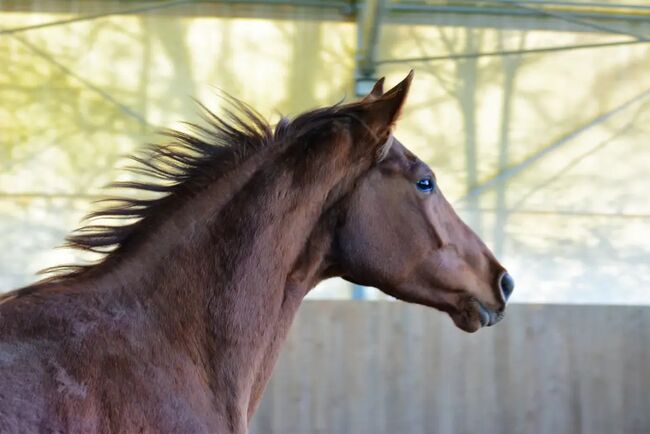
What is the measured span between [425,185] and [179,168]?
28.4 inches

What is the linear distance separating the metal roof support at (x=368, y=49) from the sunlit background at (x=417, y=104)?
1.69 ft

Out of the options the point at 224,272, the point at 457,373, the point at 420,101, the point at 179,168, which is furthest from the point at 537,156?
the point at 224,272

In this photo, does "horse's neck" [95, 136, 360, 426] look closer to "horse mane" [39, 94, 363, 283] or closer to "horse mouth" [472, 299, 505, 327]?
"horse mane" [39, 94, 363, 283]

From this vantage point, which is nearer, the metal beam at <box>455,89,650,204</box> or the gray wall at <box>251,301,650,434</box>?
the gray wall at <box>251,301,650,434</box>

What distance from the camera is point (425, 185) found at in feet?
7.64

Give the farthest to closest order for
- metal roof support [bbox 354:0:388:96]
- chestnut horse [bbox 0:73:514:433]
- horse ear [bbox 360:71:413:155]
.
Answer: metal roof support [bbox 354:0:388:96] < horse ear [bbox 360:71:413:155] < chestnut horse [bbox 0:73:514:433]

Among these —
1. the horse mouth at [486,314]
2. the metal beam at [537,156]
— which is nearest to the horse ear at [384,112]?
the horse mouth at [486,314]

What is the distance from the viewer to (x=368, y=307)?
6.46 metres

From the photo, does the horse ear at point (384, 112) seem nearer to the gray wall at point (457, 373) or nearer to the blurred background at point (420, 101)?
the gray wall at point (457, 373)

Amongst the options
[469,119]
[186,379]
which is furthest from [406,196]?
[469,119]

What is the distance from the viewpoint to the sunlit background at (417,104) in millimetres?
9203

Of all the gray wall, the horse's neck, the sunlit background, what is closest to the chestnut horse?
the horse's neck

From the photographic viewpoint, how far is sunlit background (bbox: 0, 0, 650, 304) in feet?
30.2

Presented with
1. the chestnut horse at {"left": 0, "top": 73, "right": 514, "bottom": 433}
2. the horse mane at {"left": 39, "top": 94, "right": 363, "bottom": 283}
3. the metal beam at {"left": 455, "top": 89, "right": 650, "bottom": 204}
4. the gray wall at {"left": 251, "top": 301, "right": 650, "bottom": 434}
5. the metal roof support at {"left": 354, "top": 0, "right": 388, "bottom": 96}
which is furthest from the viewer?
the metal beam at {"left": 455, "top": 89, "right": 650, "bottom": 204}
